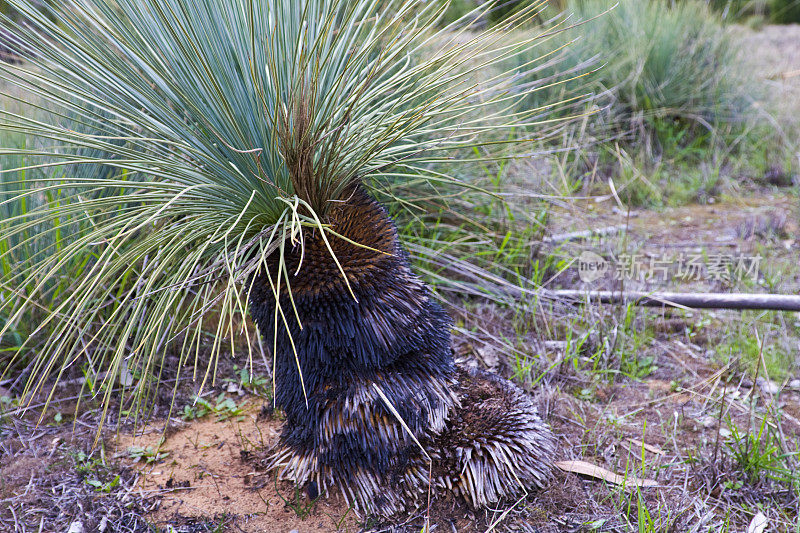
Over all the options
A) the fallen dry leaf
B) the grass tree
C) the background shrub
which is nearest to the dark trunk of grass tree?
the grass tree

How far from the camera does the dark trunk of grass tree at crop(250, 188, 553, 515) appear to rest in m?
1.66

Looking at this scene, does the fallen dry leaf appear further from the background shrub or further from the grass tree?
the background shrub

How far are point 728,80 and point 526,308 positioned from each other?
3.82 meters

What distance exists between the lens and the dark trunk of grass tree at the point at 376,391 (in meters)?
1.66

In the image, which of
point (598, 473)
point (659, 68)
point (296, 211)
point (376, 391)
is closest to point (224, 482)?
point (376, 391)

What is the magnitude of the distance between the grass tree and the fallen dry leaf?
18 cm

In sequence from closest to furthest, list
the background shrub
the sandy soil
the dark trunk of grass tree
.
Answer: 1. the dark trunk of grass tree
2. the sandy soil
3. the background shrub

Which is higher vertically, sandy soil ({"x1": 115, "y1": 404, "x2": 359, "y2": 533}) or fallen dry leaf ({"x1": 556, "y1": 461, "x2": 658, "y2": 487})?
sandy soil ({"x1": 115, "y1": 404, "x2": 359, "y2": 533})

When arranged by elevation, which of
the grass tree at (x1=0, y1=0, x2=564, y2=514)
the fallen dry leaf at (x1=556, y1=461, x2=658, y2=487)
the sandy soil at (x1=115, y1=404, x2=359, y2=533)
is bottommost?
the fallen dry leaf at (x1=556, y1=461, x2=658, y2=487)

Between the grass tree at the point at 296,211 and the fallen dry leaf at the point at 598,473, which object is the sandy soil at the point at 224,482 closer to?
the grass tree at the point at 296,211

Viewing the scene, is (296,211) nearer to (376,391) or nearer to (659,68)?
(376,391)

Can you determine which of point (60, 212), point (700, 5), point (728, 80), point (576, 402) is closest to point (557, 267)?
point (576, 402)

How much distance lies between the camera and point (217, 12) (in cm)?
158

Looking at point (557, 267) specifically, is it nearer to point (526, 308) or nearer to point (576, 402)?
point (526, 308)
